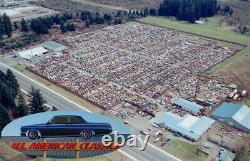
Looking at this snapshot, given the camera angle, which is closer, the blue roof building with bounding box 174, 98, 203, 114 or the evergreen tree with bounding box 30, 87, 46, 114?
the evergreen tree with bounding box 30, 87, 46, 114

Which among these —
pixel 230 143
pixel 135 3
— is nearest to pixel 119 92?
pixel 230 143

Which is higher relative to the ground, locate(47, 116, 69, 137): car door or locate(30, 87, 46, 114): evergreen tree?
locate(47, 116, 69, 137): car door

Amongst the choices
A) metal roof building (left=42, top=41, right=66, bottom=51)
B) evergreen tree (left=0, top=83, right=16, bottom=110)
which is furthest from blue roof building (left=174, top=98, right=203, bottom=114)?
metal roof building (left=42, top=41, right=66, bottom=51)

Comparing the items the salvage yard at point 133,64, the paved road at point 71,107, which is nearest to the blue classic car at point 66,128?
the paved road at point 71,107

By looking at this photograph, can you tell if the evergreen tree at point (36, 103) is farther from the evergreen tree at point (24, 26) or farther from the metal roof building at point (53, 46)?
the evergreen tree at point (24, 26)

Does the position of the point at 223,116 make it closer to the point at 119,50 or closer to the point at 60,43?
the point at 119,50

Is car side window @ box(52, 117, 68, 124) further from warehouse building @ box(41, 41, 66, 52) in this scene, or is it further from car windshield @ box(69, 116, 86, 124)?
warehouse building @ box(41, 41, 66, 52)

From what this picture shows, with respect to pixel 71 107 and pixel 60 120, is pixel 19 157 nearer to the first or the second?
pixel 71 107

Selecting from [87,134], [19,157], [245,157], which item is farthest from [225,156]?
[87,134]
